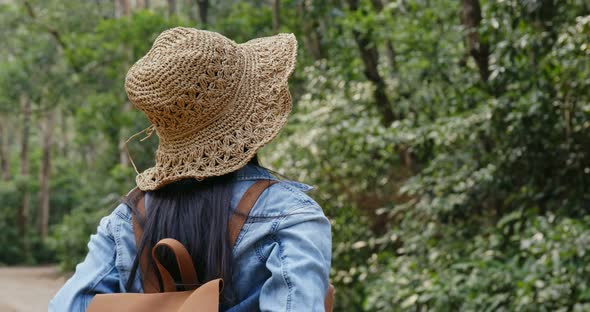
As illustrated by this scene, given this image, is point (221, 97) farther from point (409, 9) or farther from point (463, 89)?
point (409, 9)

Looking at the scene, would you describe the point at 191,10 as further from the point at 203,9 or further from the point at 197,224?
the point at 197,224

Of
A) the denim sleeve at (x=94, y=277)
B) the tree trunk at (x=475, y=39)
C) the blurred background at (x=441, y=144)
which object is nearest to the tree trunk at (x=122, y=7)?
the blurred background at (x=441, y=144)

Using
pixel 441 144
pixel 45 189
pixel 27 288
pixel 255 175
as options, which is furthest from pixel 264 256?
pixel 45 189

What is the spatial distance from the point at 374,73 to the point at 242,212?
7082 mm

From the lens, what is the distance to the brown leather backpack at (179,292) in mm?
1535

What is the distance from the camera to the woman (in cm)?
160

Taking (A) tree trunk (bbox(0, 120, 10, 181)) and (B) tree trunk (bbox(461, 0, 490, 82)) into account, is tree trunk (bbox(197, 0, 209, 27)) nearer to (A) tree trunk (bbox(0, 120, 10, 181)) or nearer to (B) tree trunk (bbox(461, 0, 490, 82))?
(B) tree trunk (bbox(461, 0, 490, 82))

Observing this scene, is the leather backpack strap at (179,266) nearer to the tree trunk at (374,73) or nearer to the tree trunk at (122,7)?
the tree trunk at (374,73)

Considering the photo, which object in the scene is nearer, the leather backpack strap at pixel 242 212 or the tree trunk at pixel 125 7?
the leather backpack strap at pixel 242 212

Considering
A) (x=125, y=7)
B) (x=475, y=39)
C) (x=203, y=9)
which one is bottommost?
(x=125, y=7)

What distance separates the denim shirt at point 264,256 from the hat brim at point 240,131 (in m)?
0.06

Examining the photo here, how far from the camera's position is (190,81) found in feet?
5.52

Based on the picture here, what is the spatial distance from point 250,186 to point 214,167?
9 cm

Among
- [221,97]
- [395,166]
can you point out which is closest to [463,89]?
[395,166]
